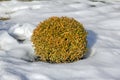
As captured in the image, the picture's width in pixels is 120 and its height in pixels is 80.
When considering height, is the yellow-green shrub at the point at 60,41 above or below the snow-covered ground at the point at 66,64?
above

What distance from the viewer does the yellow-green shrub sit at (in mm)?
6301

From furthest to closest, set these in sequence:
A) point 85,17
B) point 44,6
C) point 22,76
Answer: point 44,6 → point 85,17 → point 22,76

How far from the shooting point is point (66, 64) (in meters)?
6.36

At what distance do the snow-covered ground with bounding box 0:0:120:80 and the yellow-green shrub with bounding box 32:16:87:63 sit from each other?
17 centimetres

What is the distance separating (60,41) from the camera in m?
6.28

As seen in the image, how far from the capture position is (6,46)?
24.1ft

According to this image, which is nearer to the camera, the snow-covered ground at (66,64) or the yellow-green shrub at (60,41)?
the snow-covered ground at (66,64)

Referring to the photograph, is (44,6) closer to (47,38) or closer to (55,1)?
(55,1)

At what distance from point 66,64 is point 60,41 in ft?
1.49

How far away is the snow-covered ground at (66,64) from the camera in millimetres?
5864

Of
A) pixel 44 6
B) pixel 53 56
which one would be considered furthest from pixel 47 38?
pixel 44 6

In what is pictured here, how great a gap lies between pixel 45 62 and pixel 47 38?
0.51 m

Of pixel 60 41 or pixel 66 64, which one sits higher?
pixel 60 41

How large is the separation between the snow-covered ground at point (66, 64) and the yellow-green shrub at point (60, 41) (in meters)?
0.17
